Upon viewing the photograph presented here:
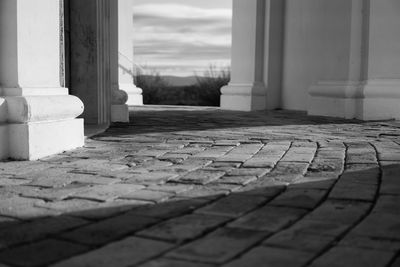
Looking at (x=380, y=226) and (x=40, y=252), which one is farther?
(x=380, y=226)

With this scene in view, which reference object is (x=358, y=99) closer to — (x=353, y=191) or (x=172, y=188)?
(x=353, y=191)

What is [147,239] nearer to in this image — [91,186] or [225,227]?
[225,227]

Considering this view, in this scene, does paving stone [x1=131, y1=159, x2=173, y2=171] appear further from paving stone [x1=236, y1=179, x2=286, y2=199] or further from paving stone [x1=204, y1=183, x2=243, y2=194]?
paving stone [x1=236, y1=179, x2=286, y2=199]

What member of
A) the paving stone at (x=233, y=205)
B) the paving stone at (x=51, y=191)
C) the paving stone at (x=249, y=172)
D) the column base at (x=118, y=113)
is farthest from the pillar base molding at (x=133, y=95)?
the paving stone at (x=233, y=205)

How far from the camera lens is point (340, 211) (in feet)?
7.32

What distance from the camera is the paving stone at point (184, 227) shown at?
190 centimetres

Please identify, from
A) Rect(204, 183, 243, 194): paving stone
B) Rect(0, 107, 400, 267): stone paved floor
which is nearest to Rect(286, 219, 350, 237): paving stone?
Rect(0, 107, 400, 267): stone paved floor

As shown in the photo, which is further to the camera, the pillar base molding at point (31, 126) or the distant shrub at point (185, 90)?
the distant shrub at point (185, 90)

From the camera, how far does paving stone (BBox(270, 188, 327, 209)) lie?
2363mm

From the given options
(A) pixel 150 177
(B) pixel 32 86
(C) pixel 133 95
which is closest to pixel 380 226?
(A) pixel 150 177

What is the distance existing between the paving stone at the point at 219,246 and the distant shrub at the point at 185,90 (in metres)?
12.0

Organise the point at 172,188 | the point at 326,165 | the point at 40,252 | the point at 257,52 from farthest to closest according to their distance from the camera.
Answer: the point at 257,52 → the point at 326,165 → the point at 172,188 → the point at 40,252

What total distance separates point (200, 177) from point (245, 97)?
732 cm

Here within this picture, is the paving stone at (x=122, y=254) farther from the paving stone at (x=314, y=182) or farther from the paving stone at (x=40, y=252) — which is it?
the paving stone at (x=314, y=182)
